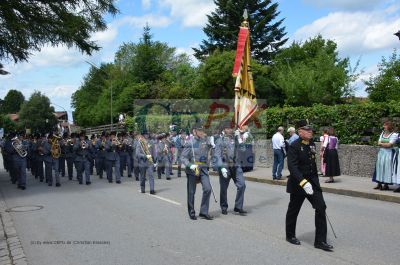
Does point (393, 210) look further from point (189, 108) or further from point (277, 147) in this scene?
point (189, 108)

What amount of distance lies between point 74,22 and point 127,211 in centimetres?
773

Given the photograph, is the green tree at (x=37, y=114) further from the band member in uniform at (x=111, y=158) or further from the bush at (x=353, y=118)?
the bush at (x=353, y=118)

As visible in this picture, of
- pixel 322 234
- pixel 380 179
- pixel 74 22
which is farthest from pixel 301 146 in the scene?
pixel 74 22

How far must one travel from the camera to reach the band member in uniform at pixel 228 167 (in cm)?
957

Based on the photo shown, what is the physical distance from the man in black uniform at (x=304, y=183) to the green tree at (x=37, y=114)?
92012mm

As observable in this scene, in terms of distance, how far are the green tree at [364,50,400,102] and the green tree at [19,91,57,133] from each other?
2894 inches

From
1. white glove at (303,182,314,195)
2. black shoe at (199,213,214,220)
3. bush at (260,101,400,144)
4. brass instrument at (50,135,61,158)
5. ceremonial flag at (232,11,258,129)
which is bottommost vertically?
black shoe at (199,213,214,220)

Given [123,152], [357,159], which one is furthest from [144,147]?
[357,159]

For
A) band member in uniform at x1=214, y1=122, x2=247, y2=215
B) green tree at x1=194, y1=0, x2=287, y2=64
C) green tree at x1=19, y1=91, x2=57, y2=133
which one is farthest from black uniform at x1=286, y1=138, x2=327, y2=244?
green tree at x1=19, y1=91, x2=57, y2=133

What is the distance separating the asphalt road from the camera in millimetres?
6336

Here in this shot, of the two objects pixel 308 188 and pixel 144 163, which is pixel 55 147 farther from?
pixel 308 188

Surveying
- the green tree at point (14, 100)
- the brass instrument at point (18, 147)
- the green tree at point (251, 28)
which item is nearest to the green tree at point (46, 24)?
the brass instrument at point (18, 147)

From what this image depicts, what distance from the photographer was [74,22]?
49.6ft

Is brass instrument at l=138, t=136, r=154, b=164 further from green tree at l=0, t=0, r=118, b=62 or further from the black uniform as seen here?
the black uniform
